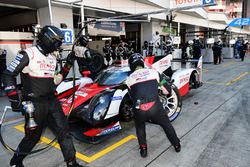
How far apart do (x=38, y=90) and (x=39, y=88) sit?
1.1 inches

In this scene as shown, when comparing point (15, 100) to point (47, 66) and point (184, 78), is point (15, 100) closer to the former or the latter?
point (47, 66)

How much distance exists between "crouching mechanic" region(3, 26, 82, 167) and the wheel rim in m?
2.32

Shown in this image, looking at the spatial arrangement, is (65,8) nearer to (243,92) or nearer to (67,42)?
(67,42)

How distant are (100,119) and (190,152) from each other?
4.89 feet

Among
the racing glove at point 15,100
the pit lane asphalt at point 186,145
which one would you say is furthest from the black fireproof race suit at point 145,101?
the racing glove at point 15,100

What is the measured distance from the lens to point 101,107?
3.37 meters

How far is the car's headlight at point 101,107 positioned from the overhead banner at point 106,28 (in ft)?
28.1

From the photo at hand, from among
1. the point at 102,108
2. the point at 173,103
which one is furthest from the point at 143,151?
the point at 173,103

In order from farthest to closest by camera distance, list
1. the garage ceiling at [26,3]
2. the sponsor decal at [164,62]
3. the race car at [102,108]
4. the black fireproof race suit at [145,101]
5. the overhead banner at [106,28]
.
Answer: the overhead banner at [106,28] → the garage ceiling at [26,3] → the sponsor decal at [164,62] → the race car at [102,108] → the black fireproof race suit at [145,101]

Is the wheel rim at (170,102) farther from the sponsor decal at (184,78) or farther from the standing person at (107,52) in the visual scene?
the standing person at (107,52)

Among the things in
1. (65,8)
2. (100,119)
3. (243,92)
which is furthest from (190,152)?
(65,8)

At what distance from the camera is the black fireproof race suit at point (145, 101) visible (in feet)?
9.38

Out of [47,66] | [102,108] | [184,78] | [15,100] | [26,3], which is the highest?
[26,3]

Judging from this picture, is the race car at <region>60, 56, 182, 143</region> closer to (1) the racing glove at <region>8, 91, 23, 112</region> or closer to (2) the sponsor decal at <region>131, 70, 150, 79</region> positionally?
(1) the racing glove at <region>8, 91, 23, 112</region>
